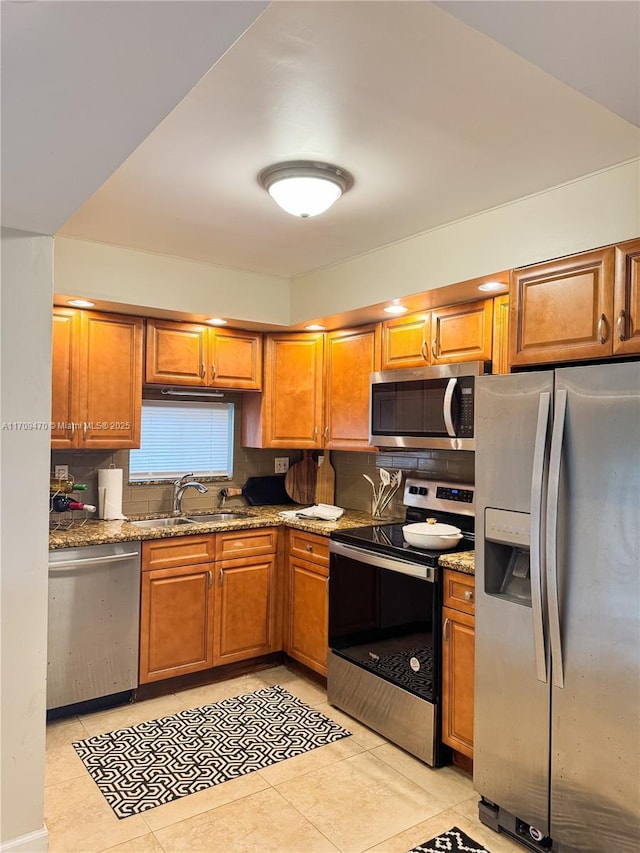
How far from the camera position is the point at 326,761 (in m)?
2.79

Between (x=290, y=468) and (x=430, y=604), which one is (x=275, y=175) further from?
(x=290, y=468)

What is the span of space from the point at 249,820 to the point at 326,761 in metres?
0.51

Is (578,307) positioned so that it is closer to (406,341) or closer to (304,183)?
(304,183)

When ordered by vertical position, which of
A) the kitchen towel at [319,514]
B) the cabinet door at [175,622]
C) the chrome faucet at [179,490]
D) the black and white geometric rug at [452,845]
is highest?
the chrome faucet at [179,490]

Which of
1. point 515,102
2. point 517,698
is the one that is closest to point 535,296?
point 515,102

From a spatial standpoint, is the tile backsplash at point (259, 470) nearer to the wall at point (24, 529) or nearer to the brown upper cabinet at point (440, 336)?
the brown upper cabinet at point (440, 336)

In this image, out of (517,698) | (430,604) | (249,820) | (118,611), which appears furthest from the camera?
(118,611)

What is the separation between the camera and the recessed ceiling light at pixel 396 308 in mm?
3266

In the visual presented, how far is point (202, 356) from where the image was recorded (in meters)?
3.86

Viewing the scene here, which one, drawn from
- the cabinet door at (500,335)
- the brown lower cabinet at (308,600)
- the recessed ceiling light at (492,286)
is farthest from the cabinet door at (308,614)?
the recessed ceiling light at (492,286)

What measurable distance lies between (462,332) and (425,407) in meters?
0.42

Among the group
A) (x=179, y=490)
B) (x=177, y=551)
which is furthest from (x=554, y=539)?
(x=179, y=490)

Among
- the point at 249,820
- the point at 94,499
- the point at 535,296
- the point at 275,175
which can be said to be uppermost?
the point at 275,175

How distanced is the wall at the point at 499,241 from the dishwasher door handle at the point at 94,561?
1722 mm
